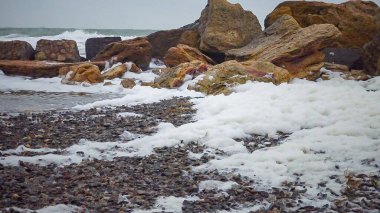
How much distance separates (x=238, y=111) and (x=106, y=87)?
540cm

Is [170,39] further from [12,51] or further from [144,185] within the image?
[144,185]

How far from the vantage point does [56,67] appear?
1185 centimetres

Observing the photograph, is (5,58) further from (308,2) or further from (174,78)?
(308,2)

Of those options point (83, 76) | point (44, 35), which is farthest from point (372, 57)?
Answer: point (44, 35)

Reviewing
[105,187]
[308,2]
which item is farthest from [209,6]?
[105,187]

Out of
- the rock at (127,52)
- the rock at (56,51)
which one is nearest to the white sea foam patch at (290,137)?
the rock at (127,52)

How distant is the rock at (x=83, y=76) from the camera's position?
10.6 meters

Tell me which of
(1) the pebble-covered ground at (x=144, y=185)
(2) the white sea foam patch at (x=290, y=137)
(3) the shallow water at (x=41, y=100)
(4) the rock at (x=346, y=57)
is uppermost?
(4) the rock at (x=346, y=57)

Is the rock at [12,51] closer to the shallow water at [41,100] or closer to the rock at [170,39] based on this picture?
the shallow water at [41,100]

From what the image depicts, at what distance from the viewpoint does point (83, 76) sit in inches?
424

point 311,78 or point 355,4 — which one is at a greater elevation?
point 355,4

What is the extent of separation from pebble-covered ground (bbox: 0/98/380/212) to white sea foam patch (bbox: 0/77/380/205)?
6.4 inches

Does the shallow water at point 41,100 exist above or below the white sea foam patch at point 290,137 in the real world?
below

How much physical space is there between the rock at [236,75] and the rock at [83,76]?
3.44 metres
